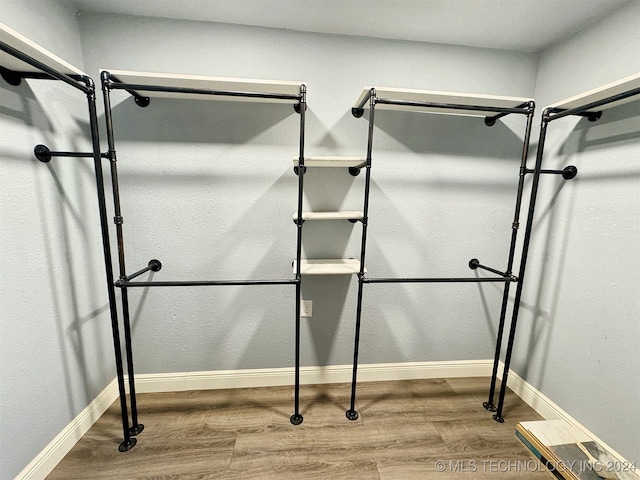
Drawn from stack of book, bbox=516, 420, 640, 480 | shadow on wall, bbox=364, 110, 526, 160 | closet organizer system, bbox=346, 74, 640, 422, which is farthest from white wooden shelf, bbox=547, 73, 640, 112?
stack of book, bbox=516, 420, 640, 480

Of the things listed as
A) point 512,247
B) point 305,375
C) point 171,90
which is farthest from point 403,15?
point 305,375

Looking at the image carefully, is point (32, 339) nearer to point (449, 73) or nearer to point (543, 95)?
point (449, 73)

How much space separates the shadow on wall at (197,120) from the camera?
141 centimetres

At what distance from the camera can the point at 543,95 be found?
1.57m

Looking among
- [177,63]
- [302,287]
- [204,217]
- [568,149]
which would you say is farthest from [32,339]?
[568,149]

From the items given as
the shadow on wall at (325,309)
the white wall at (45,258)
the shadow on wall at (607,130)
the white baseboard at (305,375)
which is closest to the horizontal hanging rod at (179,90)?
the white wall at (45,258)

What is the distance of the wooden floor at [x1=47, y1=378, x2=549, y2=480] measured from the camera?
3.98ft

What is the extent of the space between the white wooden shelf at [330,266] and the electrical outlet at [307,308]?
28cm

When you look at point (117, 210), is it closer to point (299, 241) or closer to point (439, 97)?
point (299, 241)

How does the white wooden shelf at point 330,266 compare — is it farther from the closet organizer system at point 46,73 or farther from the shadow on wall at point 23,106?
the shadow on wall at point 23,106

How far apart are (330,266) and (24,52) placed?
147 cm

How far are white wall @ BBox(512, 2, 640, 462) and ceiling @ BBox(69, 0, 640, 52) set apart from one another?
A: 0.62 feet

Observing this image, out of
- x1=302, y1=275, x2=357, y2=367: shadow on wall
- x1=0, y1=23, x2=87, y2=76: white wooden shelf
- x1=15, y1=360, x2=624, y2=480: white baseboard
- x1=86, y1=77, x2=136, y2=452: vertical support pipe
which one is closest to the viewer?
x1=0, y1=23, x2=87, y2=76: white wooden shelf

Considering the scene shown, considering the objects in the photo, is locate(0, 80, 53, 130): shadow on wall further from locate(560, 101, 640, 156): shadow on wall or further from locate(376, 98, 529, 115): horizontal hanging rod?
locate(560, 101, 640, 156): shadow on wall
